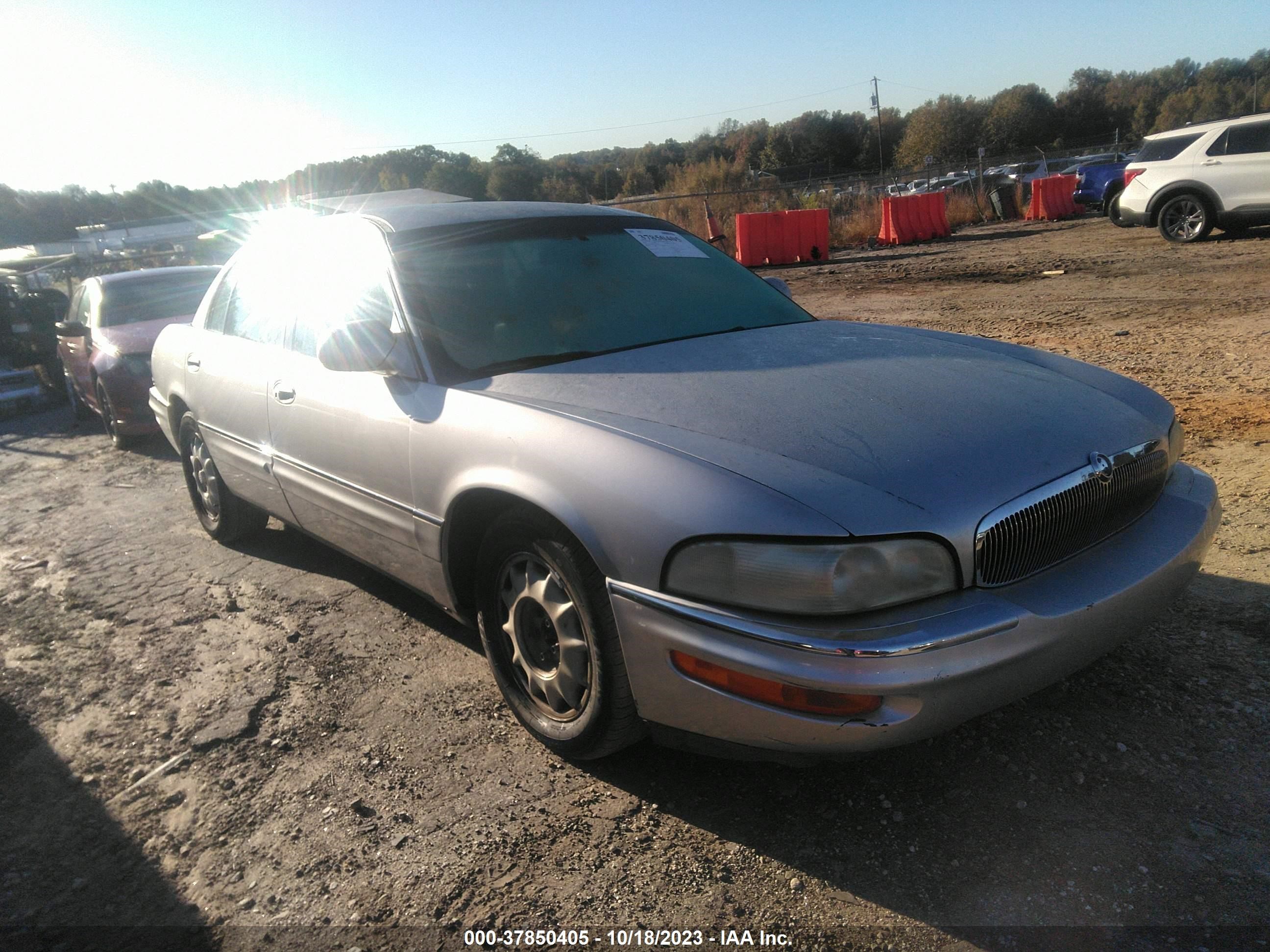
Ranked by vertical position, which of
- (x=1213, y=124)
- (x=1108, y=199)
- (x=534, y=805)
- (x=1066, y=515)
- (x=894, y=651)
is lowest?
(x=534, y=805)

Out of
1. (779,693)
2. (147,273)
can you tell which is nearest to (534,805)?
(779,693)

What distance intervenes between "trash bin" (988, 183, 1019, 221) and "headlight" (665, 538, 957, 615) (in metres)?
24.4

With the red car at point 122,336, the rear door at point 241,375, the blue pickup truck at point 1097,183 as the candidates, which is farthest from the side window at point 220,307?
the blue pickup truck at point 1097,183

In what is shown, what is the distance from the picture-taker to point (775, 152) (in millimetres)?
68500

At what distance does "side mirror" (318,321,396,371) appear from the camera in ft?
9.42

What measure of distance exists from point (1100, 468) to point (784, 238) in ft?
52.4

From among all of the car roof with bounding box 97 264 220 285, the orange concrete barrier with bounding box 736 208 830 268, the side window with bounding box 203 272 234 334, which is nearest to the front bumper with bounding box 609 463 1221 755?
the side window with bounding box 203 272 234 334

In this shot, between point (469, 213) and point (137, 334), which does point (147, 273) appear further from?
point (469, 213)

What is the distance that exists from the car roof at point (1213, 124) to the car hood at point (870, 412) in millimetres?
12480

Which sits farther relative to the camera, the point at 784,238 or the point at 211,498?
the point at 784,238

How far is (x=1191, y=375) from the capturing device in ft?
19.5

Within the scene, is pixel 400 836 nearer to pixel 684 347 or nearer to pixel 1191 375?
pixel 684 347

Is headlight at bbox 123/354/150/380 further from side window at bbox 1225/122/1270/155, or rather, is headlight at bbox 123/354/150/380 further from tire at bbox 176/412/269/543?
side window at bbox 1225/122/1270/155

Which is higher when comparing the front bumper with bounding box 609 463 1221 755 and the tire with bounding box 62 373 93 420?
the front bumper with bounding box 609 463 1221 755
